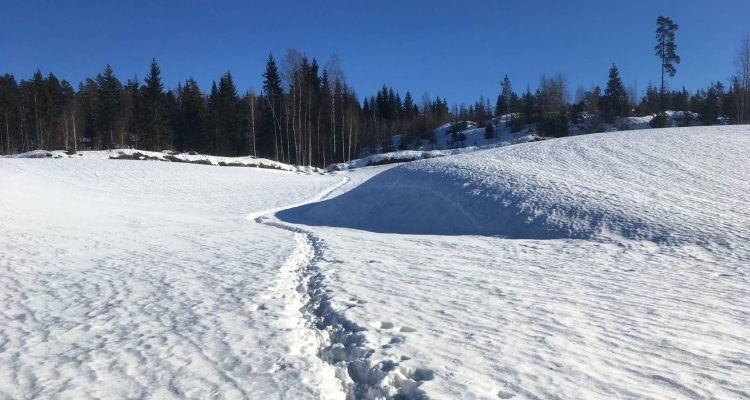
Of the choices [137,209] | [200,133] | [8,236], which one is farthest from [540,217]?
[200,133]

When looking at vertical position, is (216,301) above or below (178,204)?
below

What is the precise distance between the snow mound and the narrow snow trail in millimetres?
5159

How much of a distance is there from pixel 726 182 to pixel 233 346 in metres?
16.5

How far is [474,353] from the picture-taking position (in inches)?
176

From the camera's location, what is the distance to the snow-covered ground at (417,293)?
401cm

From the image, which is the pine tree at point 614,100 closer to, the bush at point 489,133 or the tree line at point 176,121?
the bush at point 489,133

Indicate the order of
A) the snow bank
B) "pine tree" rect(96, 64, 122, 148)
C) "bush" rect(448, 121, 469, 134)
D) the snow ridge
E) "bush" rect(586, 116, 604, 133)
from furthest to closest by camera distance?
"bush" rect(448, 121, 469, 134), "pine tree" rect(96, 64, 122, 148), "bush" rect(586, 116, 604, 133), the snow bank, the snow ridge

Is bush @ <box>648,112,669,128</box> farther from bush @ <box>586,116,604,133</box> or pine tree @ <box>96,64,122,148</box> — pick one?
pine tree @ <box>96,64,122,148</box>

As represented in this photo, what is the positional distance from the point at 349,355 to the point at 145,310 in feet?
11.0

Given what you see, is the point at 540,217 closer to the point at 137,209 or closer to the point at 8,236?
the point at 8,236

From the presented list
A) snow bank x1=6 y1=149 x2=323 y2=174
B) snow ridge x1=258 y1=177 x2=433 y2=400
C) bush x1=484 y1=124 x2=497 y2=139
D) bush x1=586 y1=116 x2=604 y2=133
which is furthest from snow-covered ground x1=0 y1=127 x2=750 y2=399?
bush x1=484 y1=124 x2=497 y2=139

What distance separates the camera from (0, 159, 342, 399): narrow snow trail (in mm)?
3982

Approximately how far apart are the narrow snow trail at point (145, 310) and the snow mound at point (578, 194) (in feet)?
16.9

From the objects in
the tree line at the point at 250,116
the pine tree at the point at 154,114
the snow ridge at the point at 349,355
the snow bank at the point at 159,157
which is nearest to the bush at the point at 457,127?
the tree line at the point at 250,116
